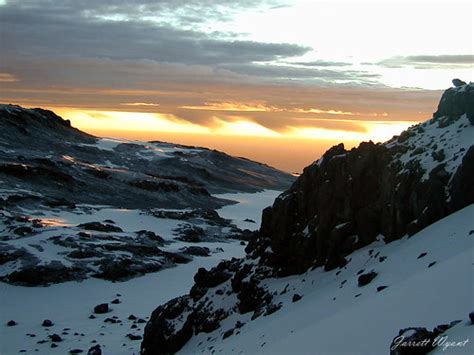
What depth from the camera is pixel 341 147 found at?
3597cm

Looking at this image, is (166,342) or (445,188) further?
(166,342)

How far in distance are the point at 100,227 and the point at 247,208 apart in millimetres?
59839

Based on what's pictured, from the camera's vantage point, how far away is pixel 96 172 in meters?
142

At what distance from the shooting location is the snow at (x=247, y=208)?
11814 cm

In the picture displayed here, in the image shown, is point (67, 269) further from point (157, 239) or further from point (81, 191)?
point (81, 191)

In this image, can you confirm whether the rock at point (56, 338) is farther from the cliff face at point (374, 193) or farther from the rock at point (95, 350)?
the cliff face at point (374, 193)

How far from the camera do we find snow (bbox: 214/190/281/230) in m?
118

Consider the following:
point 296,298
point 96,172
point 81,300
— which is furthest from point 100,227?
point 296,298

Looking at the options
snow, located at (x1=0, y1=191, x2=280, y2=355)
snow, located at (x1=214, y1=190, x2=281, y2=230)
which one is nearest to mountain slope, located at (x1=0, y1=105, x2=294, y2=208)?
snow, located at (x1=214, y1=190, x2=281, y2=230)

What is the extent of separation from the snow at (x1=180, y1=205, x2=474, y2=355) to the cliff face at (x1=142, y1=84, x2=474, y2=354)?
3.31 ft

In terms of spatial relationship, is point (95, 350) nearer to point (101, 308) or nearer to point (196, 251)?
point (101, 308)

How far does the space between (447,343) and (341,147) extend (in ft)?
80.7

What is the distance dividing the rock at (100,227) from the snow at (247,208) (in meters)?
30.7

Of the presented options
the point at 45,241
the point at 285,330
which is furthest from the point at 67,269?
the point at 285,330
